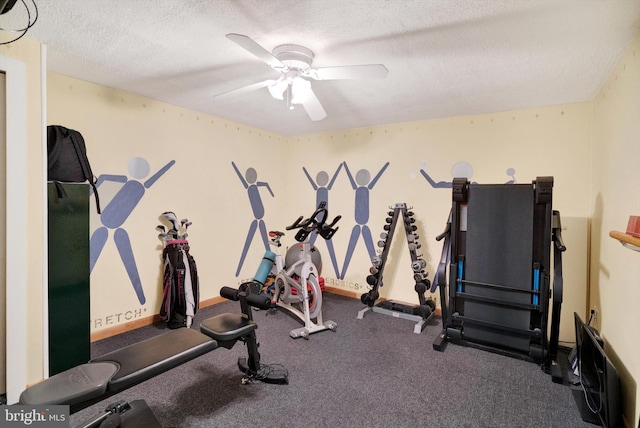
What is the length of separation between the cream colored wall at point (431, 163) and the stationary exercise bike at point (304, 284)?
101 cm

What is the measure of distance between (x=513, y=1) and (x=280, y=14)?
1.17 meters

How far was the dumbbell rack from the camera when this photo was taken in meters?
3.36

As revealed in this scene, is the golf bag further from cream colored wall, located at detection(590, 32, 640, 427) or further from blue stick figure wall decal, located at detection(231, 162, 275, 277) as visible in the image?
cream colored wall, located at detection(590, 32, 640, 427)

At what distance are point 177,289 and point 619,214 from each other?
3.58m

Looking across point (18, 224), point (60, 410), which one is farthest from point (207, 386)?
point (18, 224)

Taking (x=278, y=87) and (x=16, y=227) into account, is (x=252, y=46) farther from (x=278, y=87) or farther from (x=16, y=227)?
(x=16, y=227)

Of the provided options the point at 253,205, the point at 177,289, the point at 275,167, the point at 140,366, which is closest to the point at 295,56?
the point at 140,366

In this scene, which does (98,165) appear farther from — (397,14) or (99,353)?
(397,14)

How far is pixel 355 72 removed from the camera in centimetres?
192

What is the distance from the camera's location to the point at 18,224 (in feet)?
6.52

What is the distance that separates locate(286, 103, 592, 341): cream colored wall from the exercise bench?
229 cm

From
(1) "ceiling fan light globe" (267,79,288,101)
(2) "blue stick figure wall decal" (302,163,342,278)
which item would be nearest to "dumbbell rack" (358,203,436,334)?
(2) "blue stick figure wall decal" (302,163,342,278)

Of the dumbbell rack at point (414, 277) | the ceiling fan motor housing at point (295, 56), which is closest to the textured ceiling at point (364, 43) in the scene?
the ceiling fan motor housing at point (295, 56)

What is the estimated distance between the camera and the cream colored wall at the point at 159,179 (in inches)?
112
